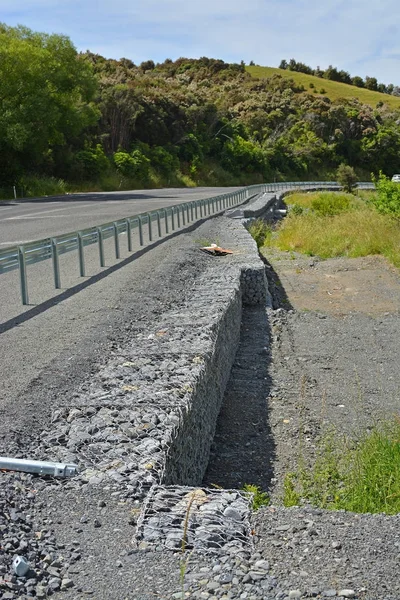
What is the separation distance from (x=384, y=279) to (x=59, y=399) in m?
14.9

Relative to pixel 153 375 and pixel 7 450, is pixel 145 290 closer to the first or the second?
pixel 153 375

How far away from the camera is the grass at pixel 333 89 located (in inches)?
5664

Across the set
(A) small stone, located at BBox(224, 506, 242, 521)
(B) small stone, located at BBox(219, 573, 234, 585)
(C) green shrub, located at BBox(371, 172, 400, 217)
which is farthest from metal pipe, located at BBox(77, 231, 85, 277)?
(C) green shrub, located at BBox(371, 172, 400, 217)

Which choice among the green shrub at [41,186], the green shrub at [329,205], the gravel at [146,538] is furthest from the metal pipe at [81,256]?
the green shrub at [41,186]

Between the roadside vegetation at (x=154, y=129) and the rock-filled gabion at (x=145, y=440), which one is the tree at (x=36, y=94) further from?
the rock-filled gabion at (x=145, y=440)

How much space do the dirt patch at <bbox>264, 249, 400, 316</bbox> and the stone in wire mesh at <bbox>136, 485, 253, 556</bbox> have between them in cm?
1205

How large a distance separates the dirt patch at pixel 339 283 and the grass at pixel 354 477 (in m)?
8.31

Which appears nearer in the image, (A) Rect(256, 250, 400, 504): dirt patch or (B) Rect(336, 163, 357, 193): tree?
(A) Rect(256, 250, 400, 504): dirt patch

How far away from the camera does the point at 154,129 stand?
77500 millimetres

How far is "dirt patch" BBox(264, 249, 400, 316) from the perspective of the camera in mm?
18000

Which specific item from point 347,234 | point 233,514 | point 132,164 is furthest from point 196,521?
point 132,164

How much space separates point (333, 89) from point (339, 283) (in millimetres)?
136920

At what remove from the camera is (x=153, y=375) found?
→ 7762 mm

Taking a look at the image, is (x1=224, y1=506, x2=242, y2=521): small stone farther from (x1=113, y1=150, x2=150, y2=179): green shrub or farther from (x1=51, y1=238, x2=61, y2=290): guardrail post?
(x1=113, y1=150, x2=150, y2=179): green shrub
